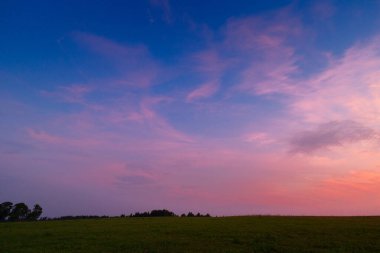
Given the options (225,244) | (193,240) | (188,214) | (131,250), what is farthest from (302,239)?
(188,214)

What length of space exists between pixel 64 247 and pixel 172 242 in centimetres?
809

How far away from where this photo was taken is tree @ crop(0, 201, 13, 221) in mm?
76550

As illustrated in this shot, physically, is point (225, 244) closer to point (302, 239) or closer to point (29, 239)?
point (302, 239)

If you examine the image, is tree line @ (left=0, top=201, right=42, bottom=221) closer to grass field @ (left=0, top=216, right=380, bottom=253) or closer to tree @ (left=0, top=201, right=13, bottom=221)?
tree @ (left=0, top=201, right=13, bottom=221)

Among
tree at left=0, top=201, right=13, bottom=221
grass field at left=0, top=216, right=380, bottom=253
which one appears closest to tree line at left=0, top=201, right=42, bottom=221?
tree at left=0, top=201, right=13, bottom=221

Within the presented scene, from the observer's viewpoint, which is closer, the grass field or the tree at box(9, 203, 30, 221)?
the grass field

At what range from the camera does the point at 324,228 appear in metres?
35.6

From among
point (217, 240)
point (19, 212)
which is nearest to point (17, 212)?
point (19, 212)

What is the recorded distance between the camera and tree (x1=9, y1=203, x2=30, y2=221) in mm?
77312

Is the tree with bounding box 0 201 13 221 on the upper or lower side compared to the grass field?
upper

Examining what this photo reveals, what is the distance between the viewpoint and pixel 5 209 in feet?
252

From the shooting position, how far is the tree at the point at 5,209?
76.6 metres

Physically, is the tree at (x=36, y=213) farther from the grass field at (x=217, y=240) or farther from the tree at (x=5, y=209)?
the grass field at (x=217, y=240)

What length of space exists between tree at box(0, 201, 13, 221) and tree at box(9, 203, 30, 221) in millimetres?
698
